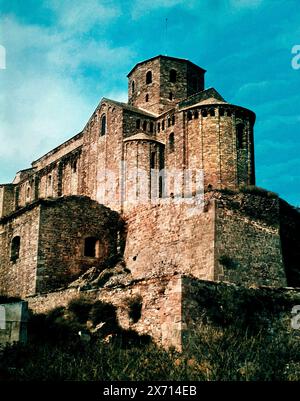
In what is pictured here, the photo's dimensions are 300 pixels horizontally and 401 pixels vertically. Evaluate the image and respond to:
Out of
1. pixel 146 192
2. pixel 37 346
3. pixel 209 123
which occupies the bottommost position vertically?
pixel 37 346

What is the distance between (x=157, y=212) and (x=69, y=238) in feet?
16.3

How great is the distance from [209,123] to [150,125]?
5090 mm

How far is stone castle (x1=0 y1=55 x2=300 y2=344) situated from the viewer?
2794cm

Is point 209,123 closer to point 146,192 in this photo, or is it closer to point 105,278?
point 146,192

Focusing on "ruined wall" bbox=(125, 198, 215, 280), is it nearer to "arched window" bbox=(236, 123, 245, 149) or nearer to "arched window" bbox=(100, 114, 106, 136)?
"arched window" bbox=(236, 123, 245, 149)

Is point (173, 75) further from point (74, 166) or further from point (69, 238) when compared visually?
point (69, 238)

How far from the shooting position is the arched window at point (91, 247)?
34.5m

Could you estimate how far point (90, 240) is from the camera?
3484 cm

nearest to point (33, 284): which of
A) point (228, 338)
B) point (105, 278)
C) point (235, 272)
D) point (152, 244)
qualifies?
point (105, 278)

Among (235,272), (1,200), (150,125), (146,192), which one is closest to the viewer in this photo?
(235,272)

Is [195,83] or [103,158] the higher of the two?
[195,83]

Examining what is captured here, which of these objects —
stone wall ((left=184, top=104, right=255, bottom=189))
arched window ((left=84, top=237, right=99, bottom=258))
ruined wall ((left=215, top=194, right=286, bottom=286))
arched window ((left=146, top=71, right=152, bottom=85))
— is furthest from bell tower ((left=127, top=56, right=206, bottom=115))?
ruined wall ((left=215, top=194, right=286, bottom=286))

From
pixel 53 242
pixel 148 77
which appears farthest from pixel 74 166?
pixel 53 242

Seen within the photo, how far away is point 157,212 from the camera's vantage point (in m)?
31.6
